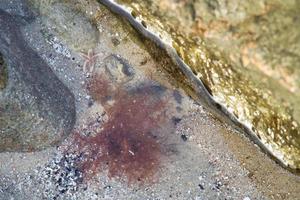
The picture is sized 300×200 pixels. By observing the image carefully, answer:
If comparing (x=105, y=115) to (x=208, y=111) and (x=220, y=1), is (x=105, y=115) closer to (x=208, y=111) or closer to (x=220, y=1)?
(x=208, y=111)

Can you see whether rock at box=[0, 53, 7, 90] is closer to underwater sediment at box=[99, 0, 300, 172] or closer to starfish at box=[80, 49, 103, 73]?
starfish at box=[80, 49, 103, 73]

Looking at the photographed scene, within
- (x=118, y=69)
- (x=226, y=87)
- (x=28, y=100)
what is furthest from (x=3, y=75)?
(x=226, y=87)

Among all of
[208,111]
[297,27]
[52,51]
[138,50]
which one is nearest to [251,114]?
[208,111]

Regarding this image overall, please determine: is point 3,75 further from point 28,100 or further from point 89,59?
point 89,59

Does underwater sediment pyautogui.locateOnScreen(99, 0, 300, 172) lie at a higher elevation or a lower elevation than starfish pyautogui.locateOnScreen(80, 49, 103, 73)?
higher

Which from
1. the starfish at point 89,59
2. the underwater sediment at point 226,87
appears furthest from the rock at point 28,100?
the underwater sediment at point 226,87

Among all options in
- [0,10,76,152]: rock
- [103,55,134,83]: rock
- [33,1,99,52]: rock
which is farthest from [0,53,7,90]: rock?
[103,55,134,83]: rock
